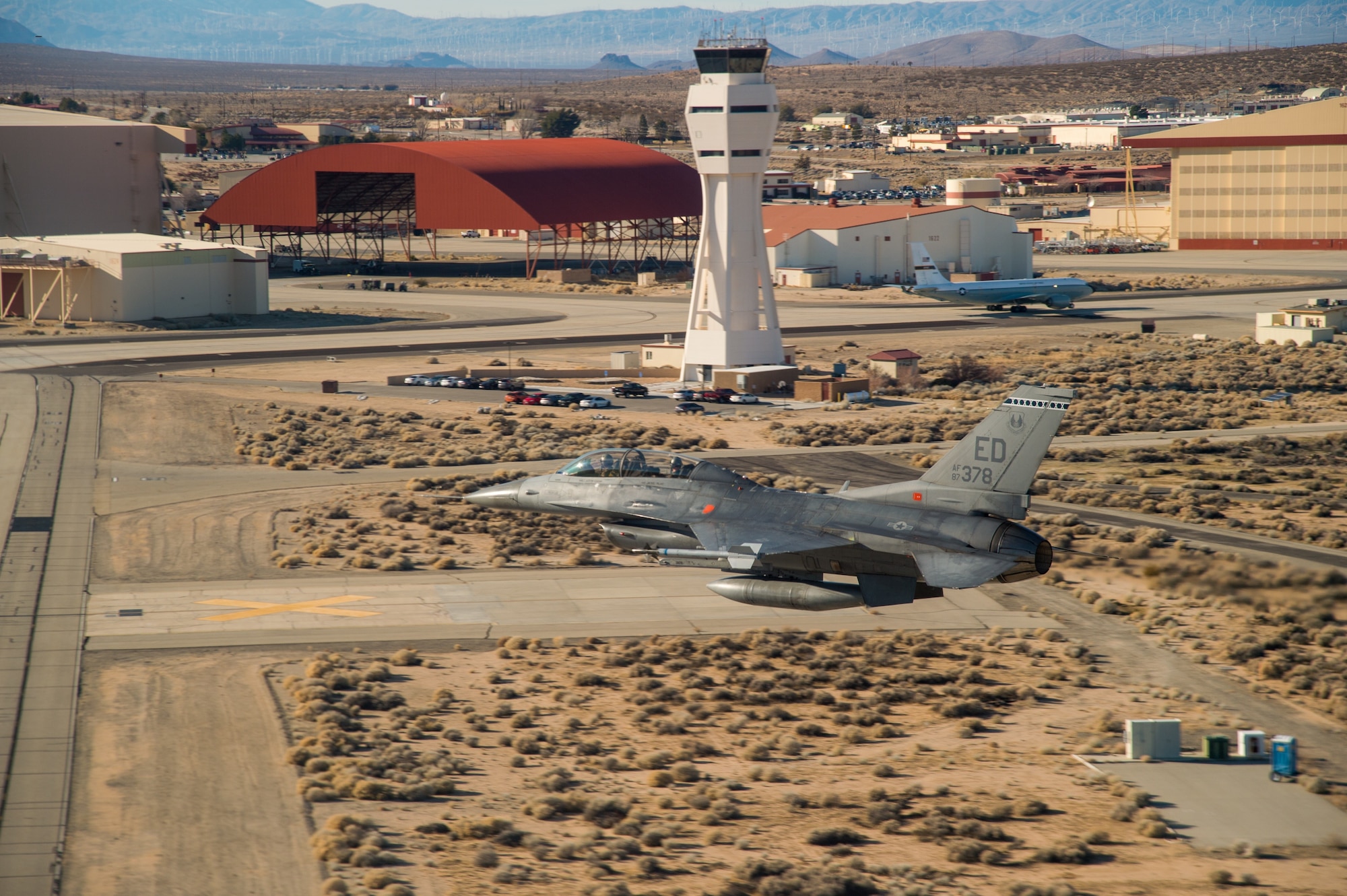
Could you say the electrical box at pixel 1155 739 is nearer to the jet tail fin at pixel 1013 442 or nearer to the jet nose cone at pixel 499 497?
the jet tail fin at pixel 1013 442

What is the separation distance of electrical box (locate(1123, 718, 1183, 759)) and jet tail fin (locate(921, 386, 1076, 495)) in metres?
6.45

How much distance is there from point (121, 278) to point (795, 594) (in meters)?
90.5

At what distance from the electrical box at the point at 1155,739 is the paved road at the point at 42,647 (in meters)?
→ 21.9

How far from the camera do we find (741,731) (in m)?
33.2

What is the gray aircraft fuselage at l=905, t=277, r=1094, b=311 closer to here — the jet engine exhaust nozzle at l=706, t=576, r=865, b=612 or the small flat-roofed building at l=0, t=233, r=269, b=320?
the small flat-roofed building at l=0, t=233, r=269, b=320

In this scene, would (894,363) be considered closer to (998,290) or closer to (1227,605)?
(998,290)

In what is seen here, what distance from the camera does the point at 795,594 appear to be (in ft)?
120

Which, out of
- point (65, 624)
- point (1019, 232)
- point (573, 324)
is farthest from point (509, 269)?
point (65, 624)

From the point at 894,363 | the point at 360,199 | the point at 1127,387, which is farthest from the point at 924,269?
the point at 360,199

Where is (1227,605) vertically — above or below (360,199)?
below

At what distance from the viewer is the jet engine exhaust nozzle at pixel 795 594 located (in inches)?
1432

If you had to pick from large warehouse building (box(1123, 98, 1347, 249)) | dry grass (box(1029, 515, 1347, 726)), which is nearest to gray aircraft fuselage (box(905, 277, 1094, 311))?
large warehouse building (box(1123, 98, 1347, 249))

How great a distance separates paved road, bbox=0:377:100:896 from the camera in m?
26.1

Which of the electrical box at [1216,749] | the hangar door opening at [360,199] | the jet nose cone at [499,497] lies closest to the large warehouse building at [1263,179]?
the hangar door opening at [360,199]
